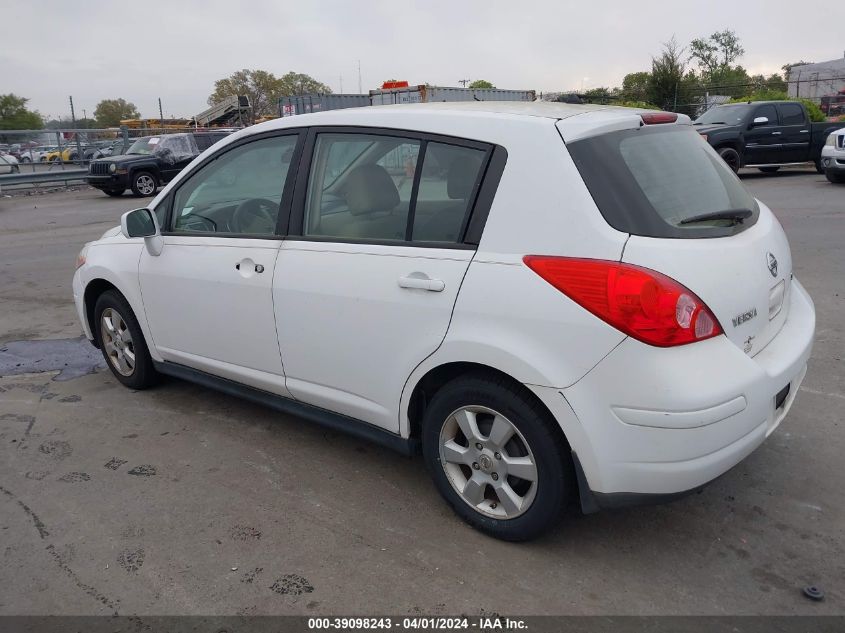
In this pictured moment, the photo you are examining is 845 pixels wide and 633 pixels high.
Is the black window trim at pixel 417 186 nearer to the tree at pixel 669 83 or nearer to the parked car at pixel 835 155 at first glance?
the parked car at pixel 835 155

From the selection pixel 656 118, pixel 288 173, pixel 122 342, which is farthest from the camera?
pixel 122 342

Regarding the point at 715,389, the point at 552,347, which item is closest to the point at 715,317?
the point at 715,389

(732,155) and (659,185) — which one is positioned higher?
(659,185)

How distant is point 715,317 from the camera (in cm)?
259

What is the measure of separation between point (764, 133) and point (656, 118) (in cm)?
1587

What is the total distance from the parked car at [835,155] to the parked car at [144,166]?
15630 millimetres

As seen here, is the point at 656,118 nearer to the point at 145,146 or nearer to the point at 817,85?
the point at 145,146

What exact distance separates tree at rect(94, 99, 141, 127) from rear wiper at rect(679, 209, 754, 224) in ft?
301

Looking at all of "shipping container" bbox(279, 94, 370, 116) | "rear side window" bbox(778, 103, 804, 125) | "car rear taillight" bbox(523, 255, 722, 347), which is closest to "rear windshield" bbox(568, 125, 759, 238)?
"car rear taillight" bbox(523, 255, 722, 347)

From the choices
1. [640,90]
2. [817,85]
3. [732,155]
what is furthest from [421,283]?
[817,85]

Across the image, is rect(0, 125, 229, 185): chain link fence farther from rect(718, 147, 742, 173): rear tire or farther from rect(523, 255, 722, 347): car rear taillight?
rect(523, 255, 722, 347): car rear taillight

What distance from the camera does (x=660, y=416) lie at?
248 centimetres

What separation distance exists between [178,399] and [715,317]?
11.4 feet

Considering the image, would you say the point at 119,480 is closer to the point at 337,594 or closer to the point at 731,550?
the point at 337,594
